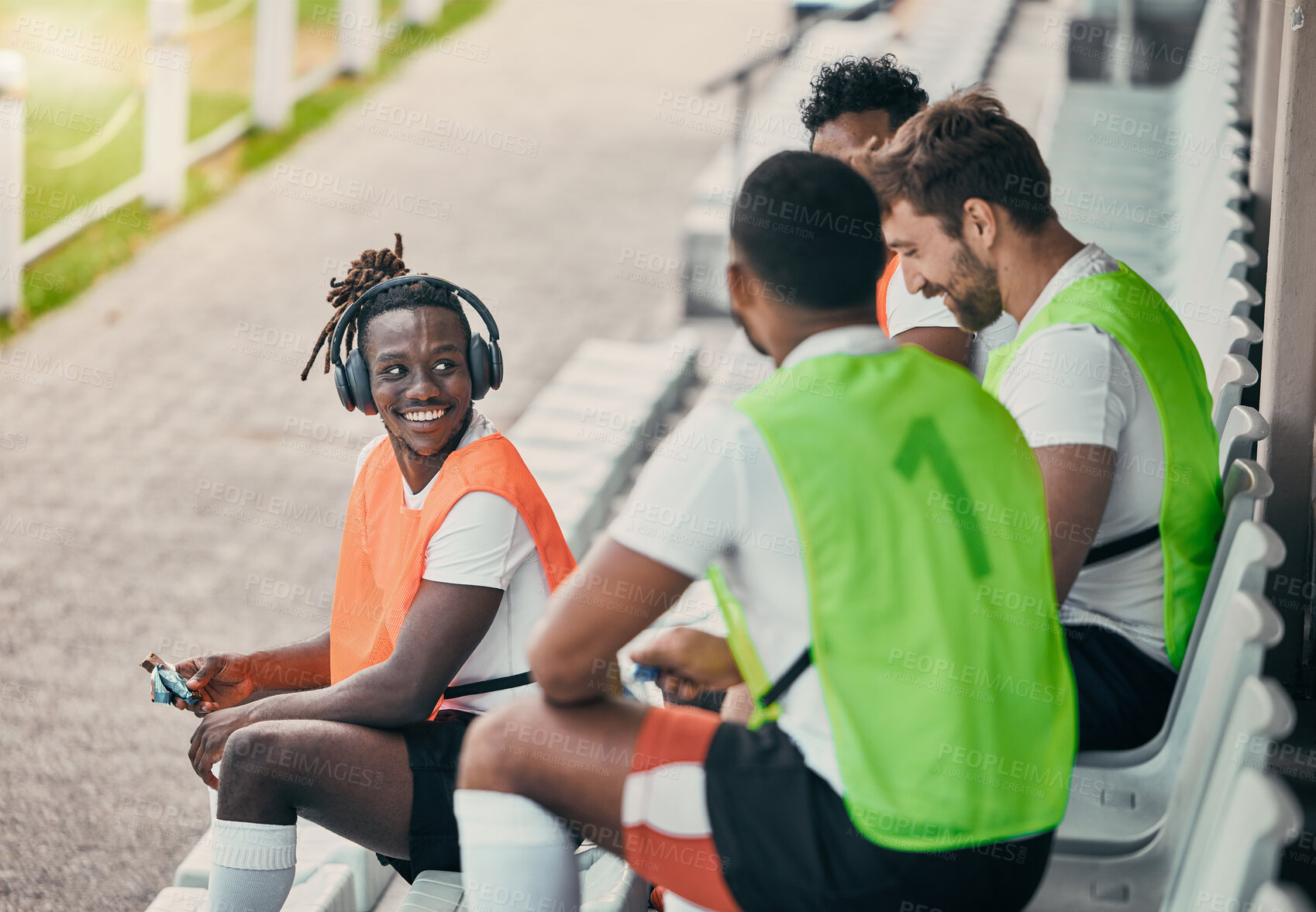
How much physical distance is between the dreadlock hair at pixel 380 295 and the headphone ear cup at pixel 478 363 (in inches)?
0.8

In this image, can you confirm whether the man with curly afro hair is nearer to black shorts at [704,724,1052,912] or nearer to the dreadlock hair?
the dreadlock hair

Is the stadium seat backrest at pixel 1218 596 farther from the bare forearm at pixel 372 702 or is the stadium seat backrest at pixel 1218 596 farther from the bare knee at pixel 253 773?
the bare knee at pixel 253 773

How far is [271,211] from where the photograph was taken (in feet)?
33.2

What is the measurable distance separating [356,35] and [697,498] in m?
12.1

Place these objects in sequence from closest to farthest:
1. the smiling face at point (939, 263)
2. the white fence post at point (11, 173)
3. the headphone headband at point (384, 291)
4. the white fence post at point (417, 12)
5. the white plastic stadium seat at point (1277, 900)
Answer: the white plastic stadium seat at point (1277, 900)
the smiling face at point (939, 263)
the headphone headband at point (384, 291)
the white fence post at point (11, 173)
the white fence post at point (417, 12)

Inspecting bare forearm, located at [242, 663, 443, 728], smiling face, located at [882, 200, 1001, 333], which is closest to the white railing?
bare forearm, located at [242, 663, 443, 728]

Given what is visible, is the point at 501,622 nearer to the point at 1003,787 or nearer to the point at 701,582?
the point at 1003,787

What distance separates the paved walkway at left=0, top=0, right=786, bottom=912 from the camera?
14.1 feet

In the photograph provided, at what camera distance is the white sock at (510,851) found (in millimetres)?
2109

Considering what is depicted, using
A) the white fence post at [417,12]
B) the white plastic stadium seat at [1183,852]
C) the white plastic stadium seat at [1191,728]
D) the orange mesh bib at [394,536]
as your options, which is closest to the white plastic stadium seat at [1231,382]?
the white plastic stadium seat at [1191,728]

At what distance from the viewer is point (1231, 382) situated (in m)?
2.98

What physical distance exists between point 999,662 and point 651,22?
1416cm

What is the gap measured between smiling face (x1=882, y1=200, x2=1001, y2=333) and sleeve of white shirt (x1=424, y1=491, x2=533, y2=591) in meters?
0.90

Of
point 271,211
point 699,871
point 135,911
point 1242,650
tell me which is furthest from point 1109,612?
point 271,211
